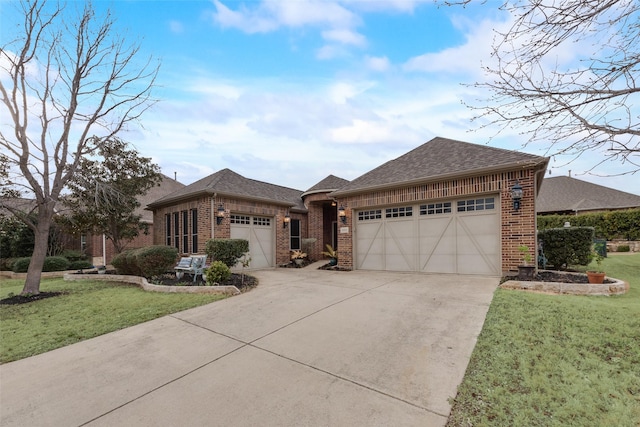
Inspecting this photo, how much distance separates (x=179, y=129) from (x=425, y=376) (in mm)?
11263

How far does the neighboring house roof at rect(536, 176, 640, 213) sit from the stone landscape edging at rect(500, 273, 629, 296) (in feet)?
65.4

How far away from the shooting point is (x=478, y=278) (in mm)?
7977

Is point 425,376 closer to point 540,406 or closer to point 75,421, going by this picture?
point 540,406

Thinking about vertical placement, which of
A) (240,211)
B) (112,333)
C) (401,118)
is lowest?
(112,333)

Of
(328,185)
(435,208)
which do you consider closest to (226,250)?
(435,208)

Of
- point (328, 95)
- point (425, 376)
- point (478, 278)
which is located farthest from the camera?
point (328, 95)

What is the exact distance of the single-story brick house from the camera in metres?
8.05

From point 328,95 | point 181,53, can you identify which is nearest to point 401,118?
point 328,95

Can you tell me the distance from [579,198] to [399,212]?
21.8 m

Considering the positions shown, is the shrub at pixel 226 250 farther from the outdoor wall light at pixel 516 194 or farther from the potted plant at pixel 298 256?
the outdoor wall light at pixel 516 194

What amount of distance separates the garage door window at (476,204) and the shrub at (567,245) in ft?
6.93

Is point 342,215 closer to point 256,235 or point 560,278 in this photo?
point 256,235

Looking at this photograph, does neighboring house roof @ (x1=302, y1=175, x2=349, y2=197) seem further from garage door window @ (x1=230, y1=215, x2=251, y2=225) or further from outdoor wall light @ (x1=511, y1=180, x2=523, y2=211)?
outdoor wall light @ (x1=511, y1=180, x2=523, y2=211)

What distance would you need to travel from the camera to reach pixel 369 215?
439 inches
